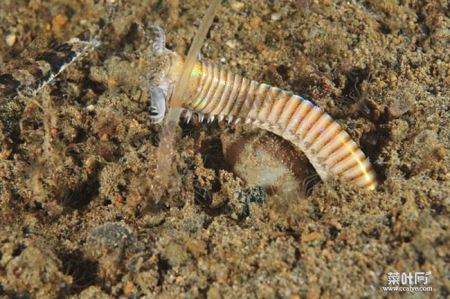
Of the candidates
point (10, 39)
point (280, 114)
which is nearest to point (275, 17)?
point (280, 114)

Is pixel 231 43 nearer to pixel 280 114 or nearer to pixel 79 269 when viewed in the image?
pixel 280 114

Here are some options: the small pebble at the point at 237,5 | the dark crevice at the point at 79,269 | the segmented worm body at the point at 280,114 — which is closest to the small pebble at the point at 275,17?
the small pebble at the point at 237,5

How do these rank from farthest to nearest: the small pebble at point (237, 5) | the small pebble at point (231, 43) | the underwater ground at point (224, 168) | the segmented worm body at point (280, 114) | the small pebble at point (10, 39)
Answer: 1. the small pebble at point (10, 39)
2. the small pebble at point (237, 5)
3. the small pebble at point (231, 43)
4. the segmented worm body at point (280, 114)
5. the underwater ground at point (224, 168)

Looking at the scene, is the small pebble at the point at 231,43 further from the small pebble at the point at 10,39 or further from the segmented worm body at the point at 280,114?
the small pebble at the point at 10,39

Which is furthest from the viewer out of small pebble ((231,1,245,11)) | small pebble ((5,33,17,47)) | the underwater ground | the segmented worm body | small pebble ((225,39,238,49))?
small pebble ((5,33,17,47))

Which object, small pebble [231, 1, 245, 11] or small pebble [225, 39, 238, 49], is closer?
small pebble [225, 39, 238, 49]

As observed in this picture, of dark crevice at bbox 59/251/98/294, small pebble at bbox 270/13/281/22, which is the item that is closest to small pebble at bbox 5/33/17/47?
small pebble at bbox 270/13/281/22

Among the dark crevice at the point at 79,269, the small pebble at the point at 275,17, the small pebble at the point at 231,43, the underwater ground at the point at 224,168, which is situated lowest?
the dark crevice at the point at 79,269

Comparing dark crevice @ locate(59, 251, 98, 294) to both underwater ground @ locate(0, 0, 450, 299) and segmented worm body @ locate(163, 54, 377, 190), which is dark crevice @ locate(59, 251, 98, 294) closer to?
underwater ground @ locate(0, 0, 450, 299)
